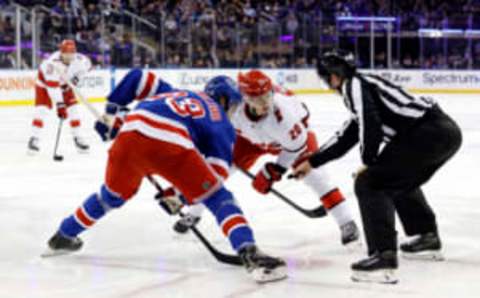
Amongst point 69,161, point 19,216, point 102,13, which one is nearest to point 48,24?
point 102,13

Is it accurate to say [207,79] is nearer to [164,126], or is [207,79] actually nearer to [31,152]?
[31,152]

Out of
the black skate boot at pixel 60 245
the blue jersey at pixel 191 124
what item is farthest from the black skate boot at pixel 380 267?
the black skate boot at pixel 60 245

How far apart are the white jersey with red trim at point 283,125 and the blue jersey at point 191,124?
509 mm

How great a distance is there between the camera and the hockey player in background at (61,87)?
8.54 metres

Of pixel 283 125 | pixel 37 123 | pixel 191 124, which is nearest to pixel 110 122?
pixel 191 124

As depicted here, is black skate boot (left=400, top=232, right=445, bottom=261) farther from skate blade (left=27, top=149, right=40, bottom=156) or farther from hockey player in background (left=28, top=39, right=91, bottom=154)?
skate blade (left=27, top=149, right=40, bottom=156)

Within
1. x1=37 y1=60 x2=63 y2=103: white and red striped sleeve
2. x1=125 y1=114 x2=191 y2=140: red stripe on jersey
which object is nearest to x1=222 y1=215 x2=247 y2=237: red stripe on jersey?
x1=125 y1=114 x2=191 y2=140: red stripe on jersey

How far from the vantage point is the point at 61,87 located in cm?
868

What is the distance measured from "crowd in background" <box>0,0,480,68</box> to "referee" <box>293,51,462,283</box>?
11203 mm

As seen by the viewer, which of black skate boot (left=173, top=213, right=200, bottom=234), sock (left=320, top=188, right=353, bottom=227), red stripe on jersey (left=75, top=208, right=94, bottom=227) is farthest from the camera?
black skate boot (left=173, top=213, right=200, bottom=234)

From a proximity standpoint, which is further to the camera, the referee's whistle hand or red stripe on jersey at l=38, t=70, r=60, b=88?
red stripe on jersey at l=38, t=70, r=60, b=88

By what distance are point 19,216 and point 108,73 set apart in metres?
10.6

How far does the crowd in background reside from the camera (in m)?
15.1

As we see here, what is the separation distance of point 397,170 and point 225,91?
74 centimetres
